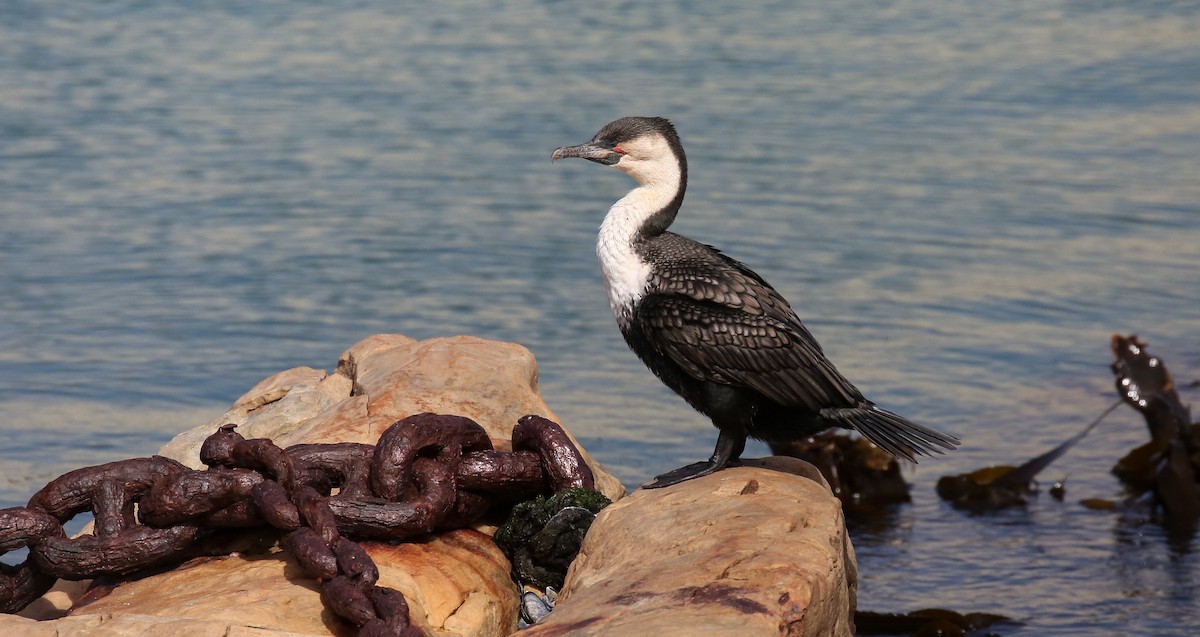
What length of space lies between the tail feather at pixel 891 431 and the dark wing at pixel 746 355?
6 cm

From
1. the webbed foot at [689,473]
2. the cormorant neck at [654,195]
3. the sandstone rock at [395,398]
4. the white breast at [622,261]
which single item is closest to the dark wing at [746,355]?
the white breast at [622,261]

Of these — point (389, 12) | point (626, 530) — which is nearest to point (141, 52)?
point (389, 12)

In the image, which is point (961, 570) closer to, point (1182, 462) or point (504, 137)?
point (1182, 462)

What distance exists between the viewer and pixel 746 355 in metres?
5.06

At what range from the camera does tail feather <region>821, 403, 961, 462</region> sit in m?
5.02

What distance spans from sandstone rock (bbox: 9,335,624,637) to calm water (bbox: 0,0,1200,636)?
2.15 meters

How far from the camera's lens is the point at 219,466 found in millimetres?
4273

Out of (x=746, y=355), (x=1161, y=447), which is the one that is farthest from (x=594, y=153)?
(x=1161, y=447)

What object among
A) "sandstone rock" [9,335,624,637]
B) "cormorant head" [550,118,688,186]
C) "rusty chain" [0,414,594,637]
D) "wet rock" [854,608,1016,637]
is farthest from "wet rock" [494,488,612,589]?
"wet rock" [854,608,1016,637]

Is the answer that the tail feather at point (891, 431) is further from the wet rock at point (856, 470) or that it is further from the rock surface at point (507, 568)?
the wet rock at point (856, 470)

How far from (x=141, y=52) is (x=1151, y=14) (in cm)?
1328

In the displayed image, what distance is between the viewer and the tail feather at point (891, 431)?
5023mm

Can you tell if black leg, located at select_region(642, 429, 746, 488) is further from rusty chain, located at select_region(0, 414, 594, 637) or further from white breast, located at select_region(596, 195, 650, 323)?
rusty chain, located at select_region(0, 414, 594, 637)

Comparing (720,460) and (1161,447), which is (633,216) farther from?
(1161,447)
